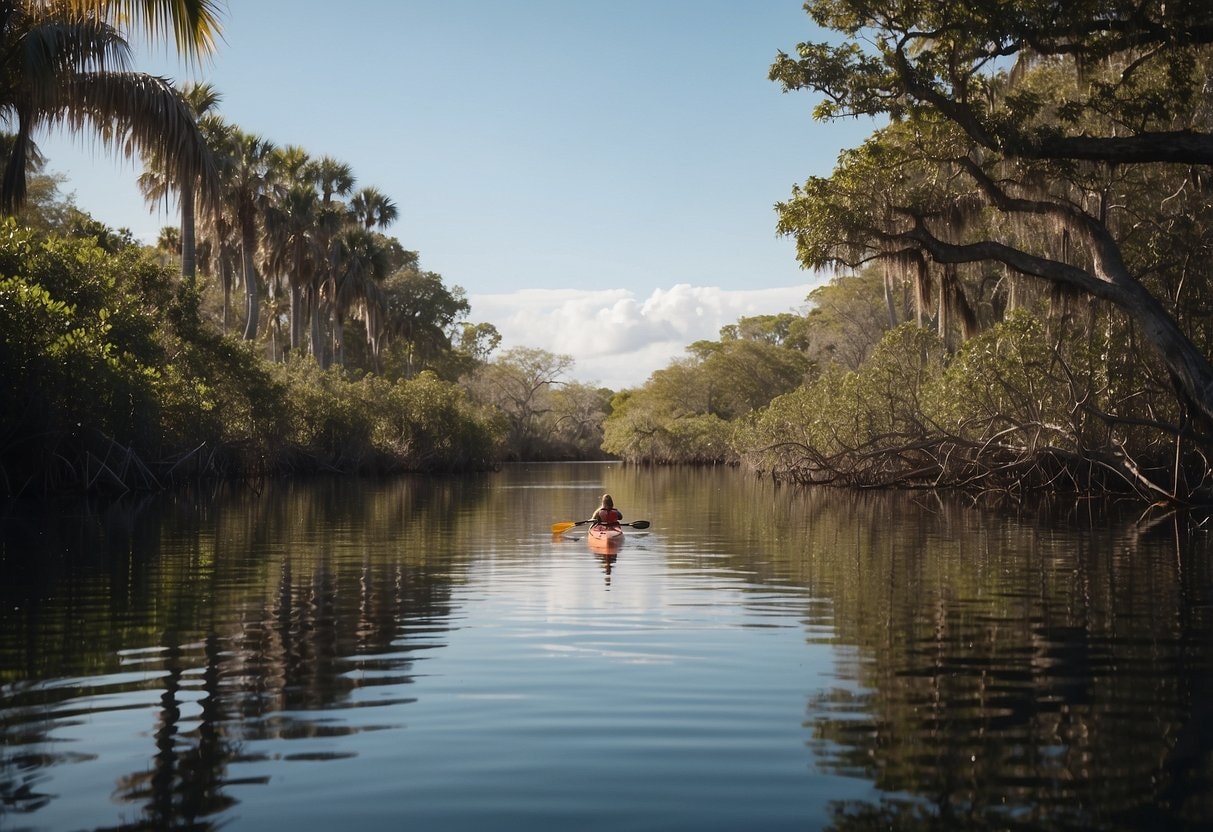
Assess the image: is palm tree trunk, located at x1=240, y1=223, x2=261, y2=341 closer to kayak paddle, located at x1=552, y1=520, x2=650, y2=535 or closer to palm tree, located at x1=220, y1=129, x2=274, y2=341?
palm tree, located at x1=220, y1=129, x2=274, y2=341

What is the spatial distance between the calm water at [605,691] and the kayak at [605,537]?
6.82ft

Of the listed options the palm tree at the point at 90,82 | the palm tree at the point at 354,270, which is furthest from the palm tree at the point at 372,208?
the palm tree at the point at 90,82

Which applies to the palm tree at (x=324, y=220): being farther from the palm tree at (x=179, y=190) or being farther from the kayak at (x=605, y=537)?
the kayak at (x=605, y=537)

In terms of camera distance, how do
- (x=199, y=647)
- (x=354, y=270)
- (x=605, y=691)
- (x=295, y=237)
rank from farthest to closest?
(x=354, y=270)
(x=295, y=237)
(x=199, y=647)
(x=605, y=691)

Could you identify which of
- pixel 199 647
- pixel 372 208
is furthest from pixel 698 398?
pixel 199 647

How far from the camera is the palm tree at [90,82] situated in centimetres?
1417

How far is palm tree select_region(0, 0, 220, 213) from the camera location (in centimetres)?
1417

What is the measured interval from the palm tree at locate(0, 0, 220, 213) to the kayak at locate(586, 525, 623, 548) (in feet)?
27.1

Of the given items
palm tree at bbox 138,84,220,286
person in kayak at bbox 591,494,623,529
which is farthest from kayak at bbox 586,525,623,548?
palm tree at bbox 138,84,220,286

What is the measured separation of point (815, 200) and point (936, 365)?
49.9 ft

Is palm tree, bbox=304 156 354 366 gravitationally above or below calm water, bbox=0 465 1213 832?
above

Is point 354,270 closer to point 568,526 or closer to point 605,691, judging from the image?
point 568,526

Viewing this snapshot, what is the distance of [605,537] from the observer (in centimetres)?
1573

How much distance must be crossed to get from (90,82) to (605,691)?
1394cm
